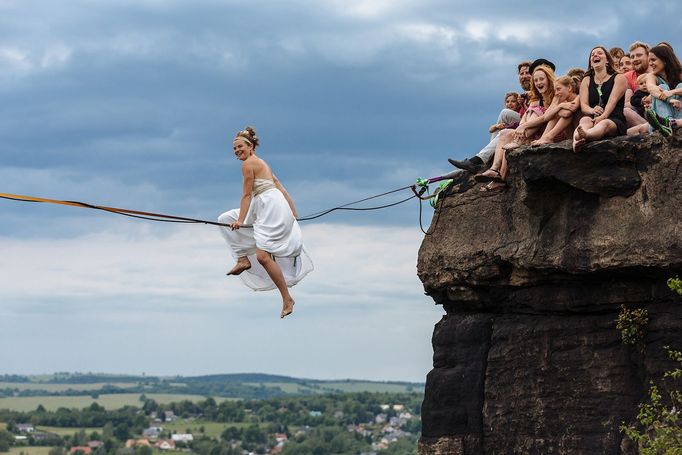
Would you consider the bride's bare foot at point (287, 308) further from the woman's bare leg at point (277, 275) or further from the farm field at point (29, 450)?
the farm field at point (29, 450)

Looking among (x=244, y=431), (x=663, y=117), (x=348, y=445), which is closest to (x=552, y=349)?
(x=663, y=117)

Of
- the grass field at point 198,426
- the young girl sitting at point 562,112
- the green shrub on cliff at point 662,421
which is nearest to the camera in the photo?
the green shrub on cliff at point 662,421

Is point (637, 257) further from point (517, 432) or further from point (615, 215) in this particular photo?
point (517, 432)

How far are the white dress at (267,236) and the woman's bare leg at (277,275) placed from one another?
0.09m

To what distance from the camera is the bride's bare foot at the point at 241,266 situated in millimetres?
18562

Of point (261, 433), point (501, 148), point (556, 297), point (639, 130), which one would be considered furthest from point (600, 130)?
point (261, 433)

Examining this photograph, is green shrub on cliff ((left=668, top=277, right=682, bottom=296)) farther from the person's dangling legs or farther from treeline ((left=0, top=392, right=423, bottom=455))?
treeline ((left=0, top=392, right=423, bottom=455))

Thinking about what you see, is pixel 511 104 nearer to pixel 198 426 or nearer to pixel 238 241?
pixel 238 241

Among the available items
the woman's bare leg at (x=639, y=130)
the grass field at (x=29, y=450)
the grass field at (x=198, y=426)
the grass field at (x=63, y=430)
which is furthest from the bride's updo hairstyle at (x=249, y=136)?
the grass field at (x=63, y=430)

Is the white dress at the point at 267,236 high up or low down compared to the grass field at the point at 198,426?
up

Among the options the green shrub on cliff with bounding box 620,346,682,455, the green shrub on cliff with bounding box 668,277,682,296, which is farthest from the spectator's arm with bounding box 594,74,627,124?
the green shrub on cliff with bounding box 620,346,682,455

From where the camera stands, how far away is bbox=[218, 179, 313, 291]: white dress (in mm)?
18188

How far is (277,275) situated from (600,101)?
17.1 ft

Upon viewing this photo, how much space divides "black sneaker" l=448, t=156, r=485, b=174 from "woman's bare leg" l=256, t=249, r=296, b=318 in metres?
3.00
